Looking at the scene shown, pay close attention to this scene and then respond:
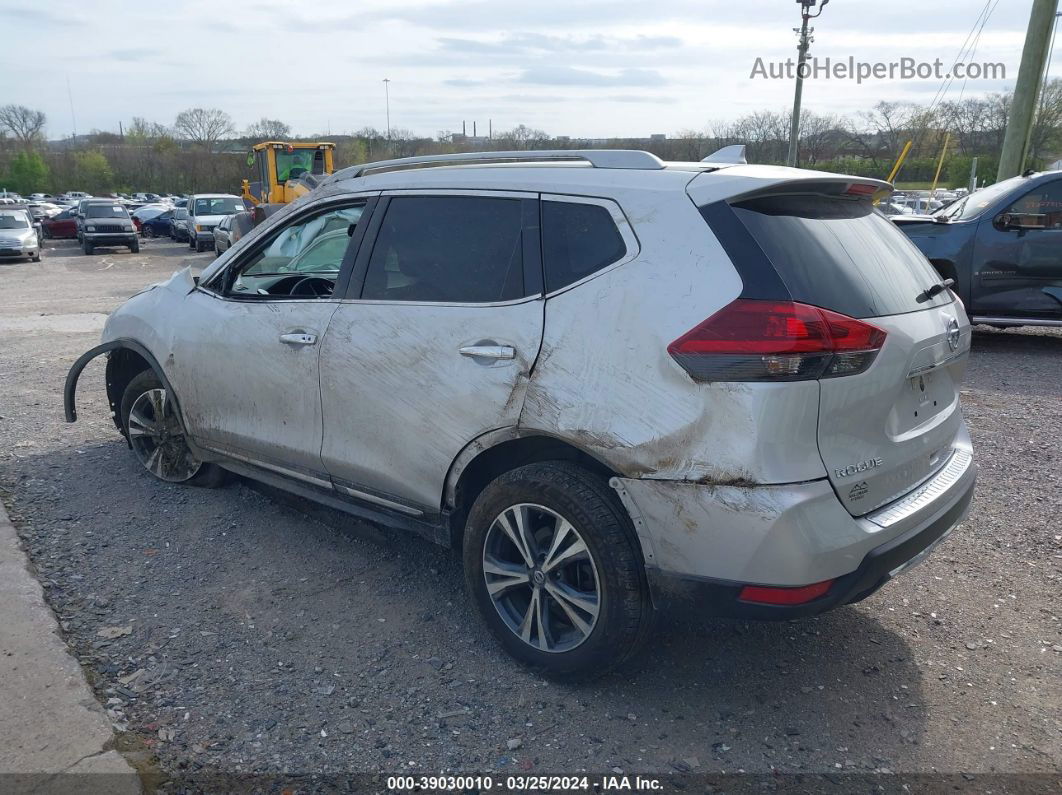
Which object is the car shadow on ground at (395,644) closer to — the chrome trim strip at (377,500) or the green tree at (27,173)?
the chrome trim strip at (377,500)

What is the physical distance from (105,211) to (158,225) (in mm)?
8697

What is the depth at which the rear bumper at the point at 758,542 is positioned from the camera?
2672 mm

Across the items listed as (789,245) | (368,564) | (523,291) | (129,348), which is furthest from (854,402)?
(129,348)

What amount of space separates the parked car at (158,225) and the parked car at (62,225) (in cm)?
301

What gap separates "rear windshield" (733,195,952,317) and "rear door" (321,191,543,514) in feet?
2.73

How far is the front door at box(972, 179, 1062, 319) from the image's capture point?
350 inches

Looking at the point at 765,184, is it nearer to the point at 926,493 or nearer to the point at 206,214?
the point at 926,493

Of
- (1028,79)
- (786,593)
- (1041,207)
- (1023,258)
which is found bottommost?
(786,593)

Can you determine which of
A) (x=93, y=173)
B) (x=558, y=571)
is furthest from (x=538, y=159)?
(x=93, y=173)

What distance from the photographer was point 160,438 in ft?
16.9

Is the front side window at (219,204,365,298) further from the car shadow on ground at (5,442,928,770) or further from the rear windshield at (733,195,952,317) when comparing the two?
the rear windshield at (733,195,952,317)

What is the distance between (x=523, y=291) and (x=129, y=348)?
9.65ft

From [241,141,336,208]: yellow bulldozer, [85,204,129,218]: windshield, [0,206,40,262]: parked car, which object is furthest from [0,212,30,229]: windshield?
[241,141,336,208]: yellow bulldozer

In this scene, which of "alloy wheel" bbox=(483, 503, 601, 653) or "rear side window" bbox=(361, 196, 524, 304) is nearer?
"alloy wheel" bbox=(483, 503, 601, 653)
